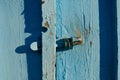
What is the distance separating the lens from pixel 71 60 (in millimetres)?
1410

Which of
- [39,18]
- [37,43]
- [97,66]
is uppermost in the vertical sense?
[39,18]

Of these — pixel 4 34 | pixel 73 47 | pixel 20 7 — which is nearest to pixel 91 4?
pixel 73 47

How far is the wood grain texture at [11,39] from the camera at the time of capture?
1.40 metres

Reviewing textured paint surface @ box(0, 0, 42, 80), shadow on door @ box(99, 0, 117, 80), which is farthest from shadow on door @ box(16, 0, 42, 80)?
shadow on door @ box(99, 0, 117, 80)

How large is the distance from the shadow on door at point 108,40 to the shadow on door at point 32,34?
0.29m

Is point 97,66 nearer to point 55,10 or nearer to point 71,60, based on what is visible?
point 71,60

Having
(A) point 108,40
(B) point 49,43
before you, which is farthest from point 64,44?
(A) point 108,40

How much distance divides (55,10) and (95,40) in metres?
0.24

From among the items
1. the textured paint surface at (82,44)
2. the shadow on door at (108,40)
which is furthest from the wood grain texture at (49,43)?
the shadow on door at (108,40)

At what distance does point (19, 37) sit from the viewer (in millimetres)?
1410

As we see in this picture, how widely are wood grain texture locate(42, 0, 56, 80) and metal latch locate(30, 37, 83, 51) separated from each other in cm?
4

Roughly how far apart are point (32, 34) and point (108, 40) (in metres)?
0.36

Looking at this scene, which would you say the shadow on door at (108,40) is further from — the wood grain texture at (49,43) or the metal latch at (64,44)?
the wood grain texture at (49,43)

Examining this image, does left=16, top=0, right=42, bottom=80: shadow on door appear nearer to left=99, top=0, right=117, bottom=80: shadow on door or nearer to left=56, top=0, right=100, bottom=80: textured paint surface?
left=56, top=0, right=100, bottom=80: textured paint surface
